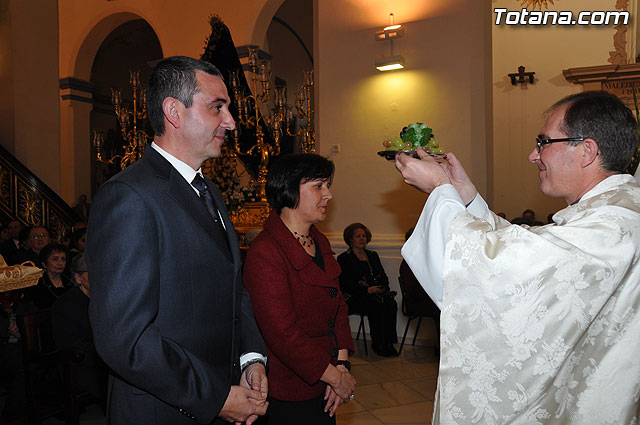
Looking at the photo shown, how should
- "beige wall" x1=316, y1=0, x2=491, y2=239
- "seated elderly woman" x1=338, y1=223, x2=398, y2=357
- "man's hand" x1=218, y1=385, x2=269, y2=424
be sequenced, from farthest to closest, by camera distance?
"beige wall" x1=316, y1=0, x2=491, y2=239, "seated elderly woman" x1=338, y1=223, x2=398, y2=357, "man's hand" x1=218, y1=385, x2=269, y2=424

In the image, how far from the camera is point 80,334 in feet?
10.4

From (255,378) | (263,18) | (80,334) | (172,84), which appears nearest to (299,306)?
(255,378)

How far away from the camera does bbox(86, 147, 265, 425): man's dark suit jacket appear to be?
1279 millimetres

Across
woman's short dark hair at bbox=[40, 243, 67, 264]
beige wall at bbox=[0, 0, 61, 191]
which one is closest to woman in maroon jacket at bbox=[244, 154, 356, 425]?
woman's short dark hair at bbox=[40, 243, 67, 264]

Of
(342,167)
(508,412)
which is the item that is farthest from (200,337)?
(342,167)

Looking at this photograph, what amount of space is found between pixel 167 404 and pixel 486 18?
18.5ft

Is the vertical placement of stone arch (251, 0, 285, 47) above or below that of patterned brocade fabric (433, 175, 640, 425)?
above

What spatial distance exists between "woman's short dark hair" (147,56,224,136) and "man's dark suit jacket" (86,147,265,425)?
0.45 feet

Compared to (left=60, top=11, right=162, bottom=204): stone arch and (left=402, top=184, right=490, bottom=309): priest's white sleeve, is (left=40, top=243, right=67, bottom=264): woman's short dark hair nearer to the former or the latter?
(left=402, top=184, right=490, bottom=309): priest's white sleeve

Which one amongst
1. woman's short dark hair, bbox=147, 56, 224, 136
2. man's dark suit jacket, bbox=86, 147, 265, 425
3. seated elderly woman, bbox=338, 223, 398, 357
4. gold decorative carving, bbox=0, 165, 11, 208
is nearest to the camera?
man's dark suit jacket, bbox=86, 147, 265, 425

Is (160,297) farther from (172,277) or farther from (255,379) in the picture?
(255,379)

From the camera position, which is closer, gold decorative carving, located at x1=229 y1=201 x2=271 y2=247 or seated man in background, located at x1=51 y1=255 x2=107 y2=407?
seated man in background, located at x1=51 y1=255 x2=107 y2=407

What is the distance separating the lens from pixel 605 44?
1047 centimetres

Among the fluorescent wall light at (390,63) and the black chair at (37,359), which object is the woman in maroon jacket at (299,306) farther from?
the fluorescent wall light at (390,63)
